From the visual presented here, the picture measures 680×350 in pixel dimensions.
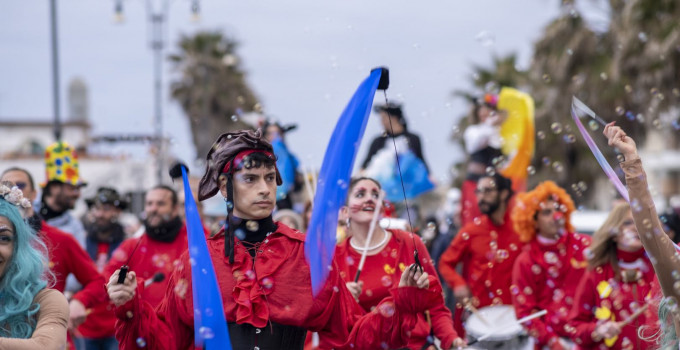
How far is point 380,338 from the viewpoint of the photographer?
4066 mm

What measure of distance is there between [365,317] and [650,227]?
4.04 feet

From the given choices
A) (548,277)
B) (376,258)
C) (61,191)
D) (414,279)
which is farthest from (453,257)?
(414,279)

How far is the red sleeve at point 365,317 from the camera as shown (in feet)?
13.1

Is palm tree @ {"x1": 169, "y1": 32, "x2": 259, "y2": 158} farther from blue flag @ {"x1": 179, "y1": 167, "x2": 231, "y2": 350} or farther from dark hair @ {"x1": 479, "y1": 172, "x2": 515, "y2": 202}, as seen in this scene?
blue flag @ {"x1": 179, "y1": 167, "x2": 231, "y2": 350}

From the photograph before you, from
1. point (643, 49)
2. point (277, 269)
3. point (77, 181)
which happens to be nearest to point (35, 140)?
point (643, 49)

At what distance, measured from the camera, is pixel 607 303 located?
6.25 meters

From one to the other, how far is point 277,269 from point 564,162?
24.2 metres

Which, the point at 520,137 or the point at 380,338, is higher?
the point at 520,137

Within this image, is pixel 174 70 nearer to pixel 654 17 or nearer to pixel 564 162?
pixel 564 162

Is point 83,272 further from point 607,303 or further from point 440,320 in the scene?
point 607,303

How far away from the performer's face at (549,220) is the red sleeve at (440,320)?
6.33 feet

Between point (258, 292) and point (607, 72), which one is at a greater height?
point (607, 72)

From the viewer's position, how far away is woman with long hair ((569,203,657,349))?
20.1 feet

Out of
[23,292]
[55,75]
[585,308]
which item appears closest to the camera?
[23,292]
